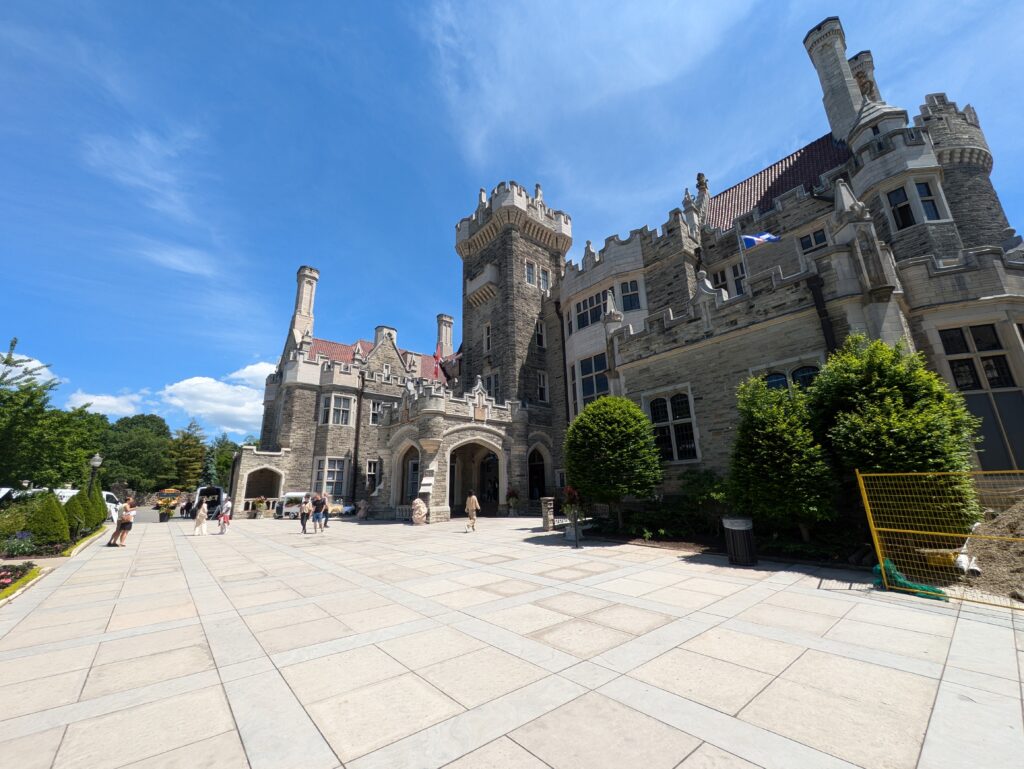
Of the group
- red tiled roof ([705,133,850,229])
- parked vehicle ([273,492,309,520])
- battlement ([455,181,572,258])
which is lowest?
parked vehicle ([273,492,309,520])

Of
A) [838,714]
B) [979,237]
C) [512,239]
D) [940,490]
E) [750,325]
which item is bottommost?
[838,714]

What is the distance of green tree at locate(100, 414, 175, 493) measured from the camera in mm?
50219

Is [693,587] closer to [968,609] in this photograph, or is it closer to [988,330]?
[968,609]

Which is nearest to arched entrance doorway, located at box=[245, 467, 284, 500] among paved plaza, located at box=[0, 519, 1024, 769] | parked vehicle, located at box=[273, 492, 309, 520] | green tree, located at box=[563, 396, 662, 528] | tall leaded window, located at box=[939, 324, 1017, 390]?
parked vehicle, located at box=[273, 492, 309, 520]

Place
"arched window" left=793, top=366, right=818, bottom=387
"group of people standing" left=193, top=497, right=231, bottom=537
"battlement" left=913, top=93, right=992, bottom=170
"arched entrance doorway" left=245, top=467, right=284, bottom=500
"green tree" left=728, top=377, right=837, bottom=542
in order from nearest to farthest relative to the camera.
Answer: "green tree" left=728, top=377, right=837, bottom=542
"arched window" left=793, top=366, right=818, bottom=387
"battlement" left=913, top=93, right=992, bottom=170
"group of people standing" left=193, top=497, right=231, bottom=537
"arched entrance doorway" left=245, top=467, right=284, bottom=500

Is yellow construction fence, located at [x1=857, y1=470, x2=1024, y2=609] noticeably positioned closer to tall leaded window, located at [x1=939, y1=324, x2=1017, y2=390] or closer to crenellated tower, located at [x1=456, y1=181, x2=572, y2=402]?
tall leaded window, located at [x1=939, y1=324, x2=1017, y2=390]

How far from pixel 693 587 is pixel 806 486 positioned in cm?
356

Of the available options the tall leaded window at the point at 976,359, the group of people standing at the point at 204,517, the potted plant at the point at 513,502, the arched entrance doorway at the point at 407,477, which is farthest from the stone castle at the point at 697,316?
the group of people standing at the point at 204,517

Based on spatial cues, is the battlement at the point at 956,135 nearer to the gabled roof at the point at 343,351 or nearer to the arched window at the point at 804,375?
the arched window at the point at 804,375

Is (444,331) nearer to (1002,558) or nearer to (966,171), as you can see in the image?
(966,171)

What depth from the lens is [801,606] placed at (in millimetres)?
5641

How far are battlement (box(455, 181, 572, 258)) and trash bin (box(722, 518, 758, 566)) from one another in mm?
22341

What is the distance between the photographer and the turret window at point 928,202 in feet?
42.0

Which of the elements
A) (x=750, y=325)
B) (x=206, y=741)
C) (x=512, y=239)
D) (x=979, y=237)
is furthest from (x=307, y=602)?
(x=512, y=239)
